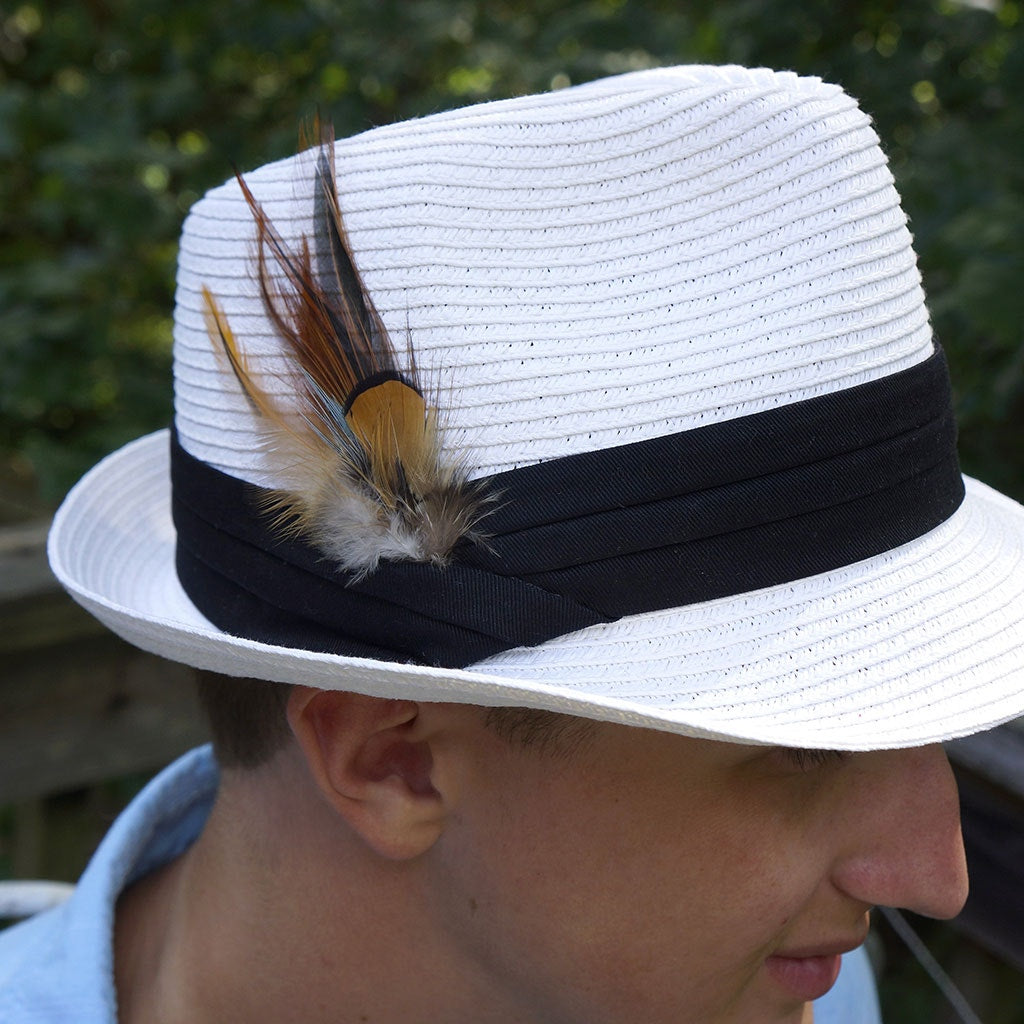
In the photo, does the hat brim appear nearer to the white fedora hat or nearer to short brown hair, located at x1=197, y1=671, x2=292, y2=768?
the white fedora hat

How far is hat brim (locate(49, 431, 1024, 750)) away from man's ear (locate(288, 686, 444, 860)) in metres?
0.10

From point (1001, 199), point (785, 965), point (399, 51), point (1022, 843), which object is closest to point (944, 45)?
point (1001, 199)

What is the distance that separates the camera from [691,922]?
1.31 m

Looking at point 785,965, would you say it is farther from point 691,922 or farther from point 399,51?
point 399,51

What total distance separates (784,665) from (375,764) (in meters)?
0.49

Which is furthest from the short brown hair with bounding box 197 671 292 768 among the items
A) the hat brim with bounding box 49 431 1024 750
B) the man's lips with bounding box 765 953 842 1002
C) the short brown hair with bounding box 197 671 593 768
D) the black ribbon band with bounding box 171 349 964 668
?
the man's lips with bounding box 765 953 842 1002

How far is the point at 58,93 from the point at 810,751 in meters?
2.81

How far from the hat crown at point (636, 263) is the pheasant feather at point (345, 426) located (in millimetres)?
31

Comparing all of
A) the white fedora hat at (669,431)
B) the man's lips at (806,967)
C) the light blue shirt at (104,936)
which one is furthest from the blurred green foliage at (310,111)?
the man's lips at (806,967)

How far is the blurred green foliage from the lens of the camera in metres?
2.49

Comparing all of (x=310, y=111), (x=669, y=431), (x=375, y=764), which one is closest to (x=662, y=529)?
(x=669, y=431)

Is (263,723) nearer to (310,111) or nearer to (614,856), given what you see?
(614,856)

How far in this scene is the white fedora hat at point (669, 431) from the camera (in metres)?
1.21

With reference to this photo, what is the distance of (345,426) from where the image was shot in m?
1.29
